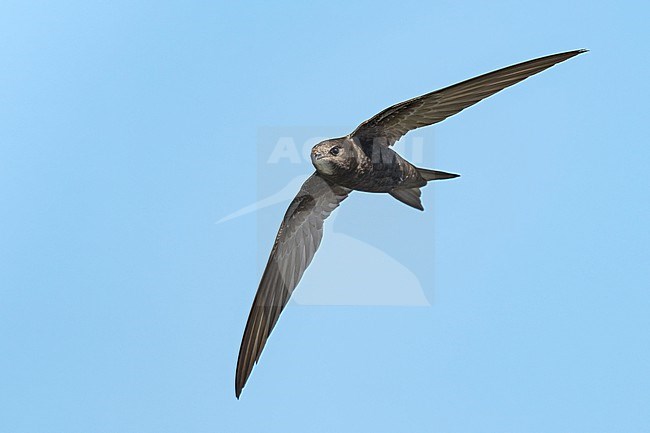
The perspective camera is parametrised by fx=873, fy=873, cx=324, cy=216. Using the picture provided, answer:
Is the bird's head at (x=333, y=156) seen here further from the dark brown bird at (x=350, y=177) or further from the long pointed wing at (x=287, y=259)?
the long pointed wing at (x=287, y=259)

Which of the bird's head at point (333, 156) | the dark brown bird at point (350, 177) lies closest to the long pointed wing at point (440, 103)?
the dark brown bird at point (350, 177)

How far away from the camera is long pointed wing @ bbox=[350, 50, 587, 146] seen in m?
5.77

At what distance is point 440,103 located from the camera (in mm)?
6102

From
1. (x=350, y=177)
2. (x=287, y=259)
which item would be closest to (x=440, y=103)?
(x=350, y=177)

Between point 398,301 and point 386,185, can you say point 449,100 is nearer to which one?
point 386,185

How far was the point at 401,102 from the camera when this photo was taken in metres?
5.96

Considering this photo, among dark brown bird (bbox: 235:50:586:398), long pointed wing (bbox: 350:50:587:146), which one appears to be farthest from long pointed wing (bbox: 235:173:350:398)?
long pointed wing (bbox: 350:50:587:146)

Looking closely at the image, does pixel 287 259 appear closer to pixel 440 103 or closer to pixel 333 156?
pixel 333 156

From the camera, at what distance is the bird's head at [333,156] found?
6004mm

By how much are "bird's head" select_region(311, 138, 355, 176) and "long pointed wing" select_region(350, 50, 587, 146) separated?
0.54 ft

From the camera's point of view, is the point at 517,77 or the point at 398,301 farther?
the point at 398,301

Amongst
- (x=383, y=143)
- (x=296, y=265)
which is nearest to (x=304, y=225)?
(x=296, y=265)

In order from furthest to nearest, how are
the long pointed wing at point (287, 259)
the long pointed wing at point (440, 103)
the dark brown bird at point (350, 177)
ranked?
the long pointed wing at point (287, 259)
the dark brown bird at point (350, 177)
the long pointed wing at point (440, 103)

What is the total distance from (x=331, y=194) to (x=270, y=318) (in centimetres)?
114
